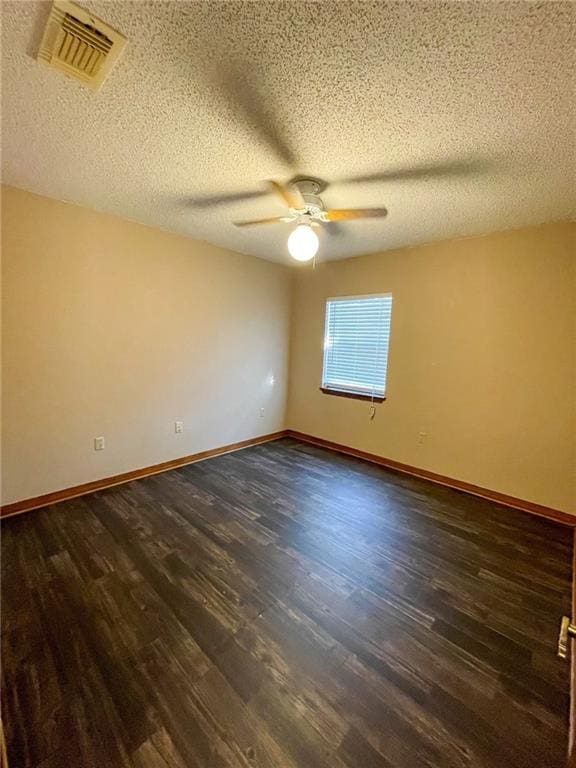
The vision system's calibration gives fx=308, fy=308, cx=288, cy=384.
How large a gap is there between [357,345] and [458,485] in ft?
6.35

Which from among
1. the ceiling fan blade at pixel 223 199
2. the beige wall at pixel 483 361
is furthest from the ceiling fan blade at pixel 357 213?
the beige wall at pixel 483 361

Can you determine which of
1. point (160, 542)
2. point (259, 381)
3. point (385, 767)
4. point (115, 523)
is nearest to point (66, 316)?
point (115, 523)

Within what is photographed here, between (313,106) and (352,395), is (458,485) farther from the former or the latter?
(313,106)

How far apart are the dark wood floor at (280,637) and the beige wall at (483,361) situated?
645 mm

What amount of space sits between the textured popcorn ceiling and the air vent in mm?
39

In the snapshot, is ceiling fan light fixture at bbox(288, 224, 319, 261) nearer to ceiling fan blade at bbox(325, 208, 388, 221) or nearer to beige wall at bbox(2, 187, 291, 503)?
ceiling fan blade at bbox(325, 208, 388, 221)

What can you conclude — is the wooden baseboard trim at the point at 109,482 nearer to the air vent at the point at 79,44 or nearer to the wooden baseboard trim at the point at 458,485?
the wooden baseboard trim at the point at 458,485

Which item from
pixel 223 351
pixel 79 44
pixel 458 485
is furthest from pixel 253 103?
pixel 458 485

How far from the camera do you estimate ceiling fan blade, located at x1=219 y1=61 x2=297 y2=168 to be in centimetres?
124

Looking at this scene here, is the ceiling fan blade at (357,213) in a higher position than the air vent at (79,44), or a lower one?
lower

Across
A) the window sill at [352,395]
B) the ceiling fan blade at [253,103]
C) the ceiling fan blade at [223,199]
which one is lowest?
the window sill at [352,395]

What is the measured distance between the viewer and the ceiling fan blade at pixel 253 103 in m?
1.24

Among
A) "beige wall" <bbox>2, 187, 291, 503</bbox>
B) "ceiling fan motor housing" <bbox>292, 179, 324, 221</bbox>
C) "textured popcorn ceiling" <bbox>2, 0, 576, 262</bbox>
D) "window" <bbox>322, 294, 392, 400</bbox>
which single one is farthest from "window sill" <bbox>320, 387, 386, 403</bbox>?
"ceiling fan motor housing" <bbox>292, 179, 324, 221</bbox>

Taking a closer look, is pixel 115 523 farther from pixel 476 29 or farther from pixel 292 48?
pixel 476 29
